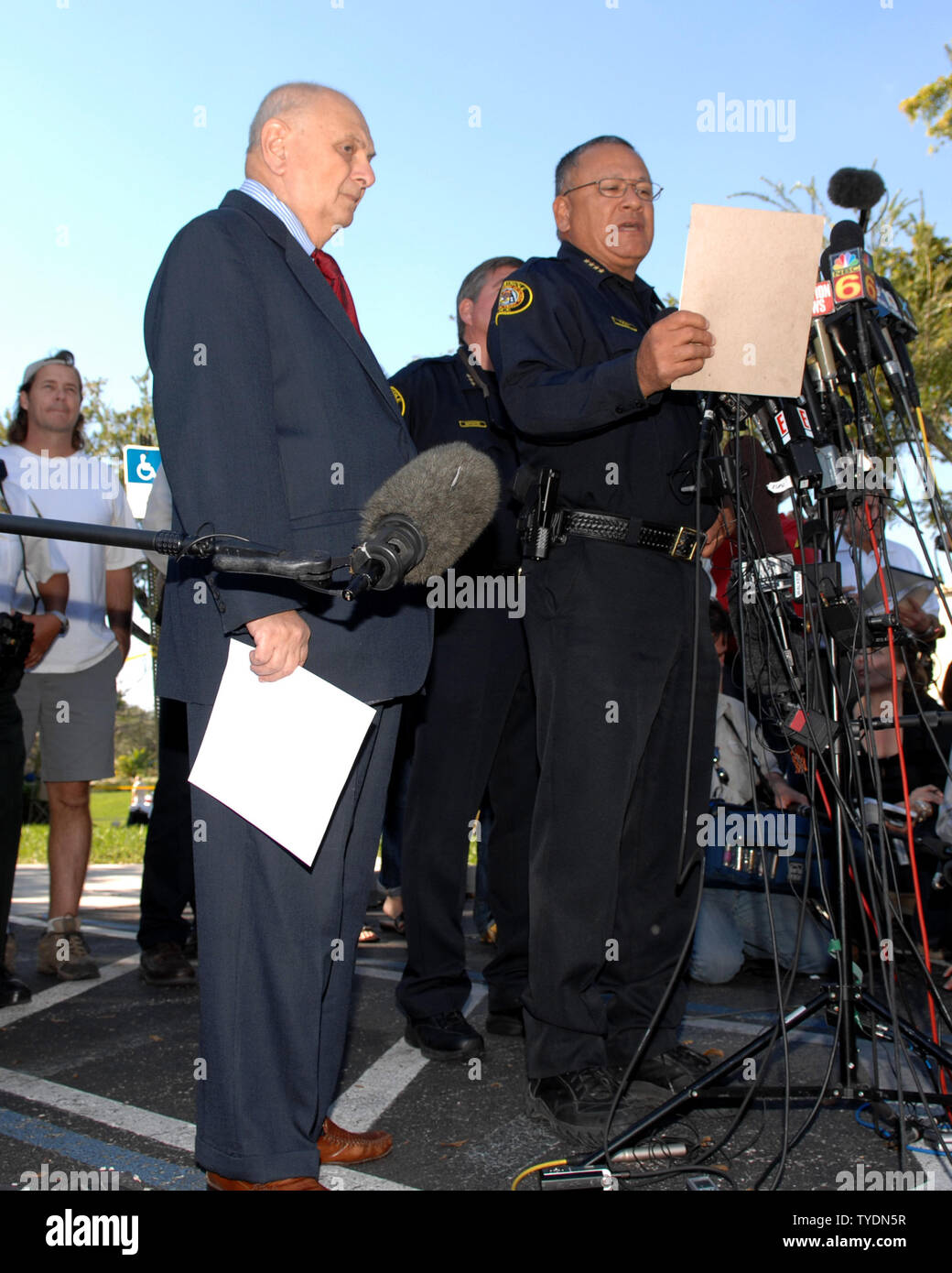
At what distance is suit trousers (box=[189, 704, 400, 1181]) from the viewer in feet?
7.64

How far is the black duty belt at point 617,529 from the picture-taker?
313 centimetres

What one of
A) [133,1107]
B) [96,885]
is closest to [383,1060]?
[133,1107]

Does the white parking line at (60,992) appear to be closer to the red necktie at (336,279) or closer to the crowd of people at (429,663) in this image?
the crowd of people at (429,663)

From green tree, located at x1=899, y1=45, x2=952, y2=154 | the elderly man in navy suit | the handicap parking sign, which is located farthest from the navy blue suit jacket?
green tree, located at x1=899, y1=45, x2=952, y2=154

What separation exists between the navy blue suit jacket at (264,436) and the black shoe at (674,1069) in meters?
1.37

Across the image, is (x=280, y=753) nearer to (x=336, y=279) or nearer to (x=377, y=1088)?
(x=336, y=279)

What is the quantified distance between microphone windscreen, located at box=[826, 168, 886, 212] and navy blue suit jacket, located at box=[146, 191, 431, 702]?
1376 millimetres

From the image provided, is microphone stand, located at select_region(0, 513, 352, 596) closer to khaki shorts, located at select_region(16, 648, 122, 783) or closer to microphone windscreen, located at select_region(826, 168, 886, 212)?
microphone windscreen, located at select_region(826, 168, 886, 212)

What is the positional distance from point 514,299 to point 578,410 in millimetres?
555

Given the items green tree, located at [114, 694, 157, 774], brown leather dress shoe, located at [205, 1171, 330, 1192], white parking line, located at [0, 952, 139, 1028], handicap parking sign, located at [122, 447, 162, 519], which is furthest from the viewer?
green tree, located at [114, 694, 157, 774]

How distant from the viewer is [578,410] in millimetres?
2992

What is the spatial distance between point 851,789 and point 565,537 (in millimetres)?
1009

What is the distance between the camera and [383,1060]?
11.7 ft

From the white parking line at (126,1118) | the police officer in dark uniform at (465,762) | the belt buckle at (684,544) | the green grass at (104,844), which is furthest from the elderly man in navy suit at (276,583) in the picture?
the green grass at (104,844)
